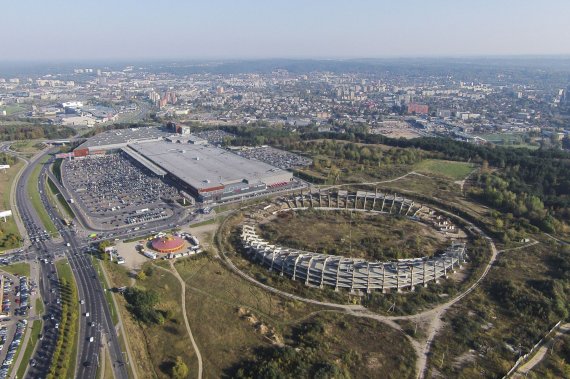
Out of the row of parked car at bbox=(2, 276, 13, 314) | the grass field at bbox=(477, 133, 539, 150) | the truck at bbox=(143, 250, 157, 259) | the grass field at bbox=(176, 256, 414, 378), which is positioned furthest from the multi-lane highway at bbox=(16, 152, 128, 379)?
the grass field at bbox=(477, 133, 539, 150)

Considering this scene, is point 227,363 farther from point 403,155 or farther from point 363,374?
point 403,155

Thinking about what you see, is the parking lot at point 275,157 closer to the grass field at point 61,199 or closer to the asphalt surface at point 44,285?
the grass field at point 61,199

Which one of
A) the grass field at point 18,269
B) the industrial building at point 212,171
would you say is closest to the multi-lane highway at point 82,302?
A: the grass field at point 18,269

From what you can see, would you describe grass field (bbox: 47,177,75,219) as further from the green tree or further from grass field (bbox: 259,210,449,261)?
the green tree

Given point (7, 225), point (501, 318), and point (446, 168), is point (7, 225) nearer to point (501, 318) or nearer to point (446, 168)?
point (501, 318)

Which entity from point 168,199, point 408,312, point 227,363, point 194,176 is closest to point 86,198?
point 168,199

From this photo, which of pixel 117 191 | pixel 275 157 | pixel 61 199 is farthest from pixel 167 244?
pixel 275 157
